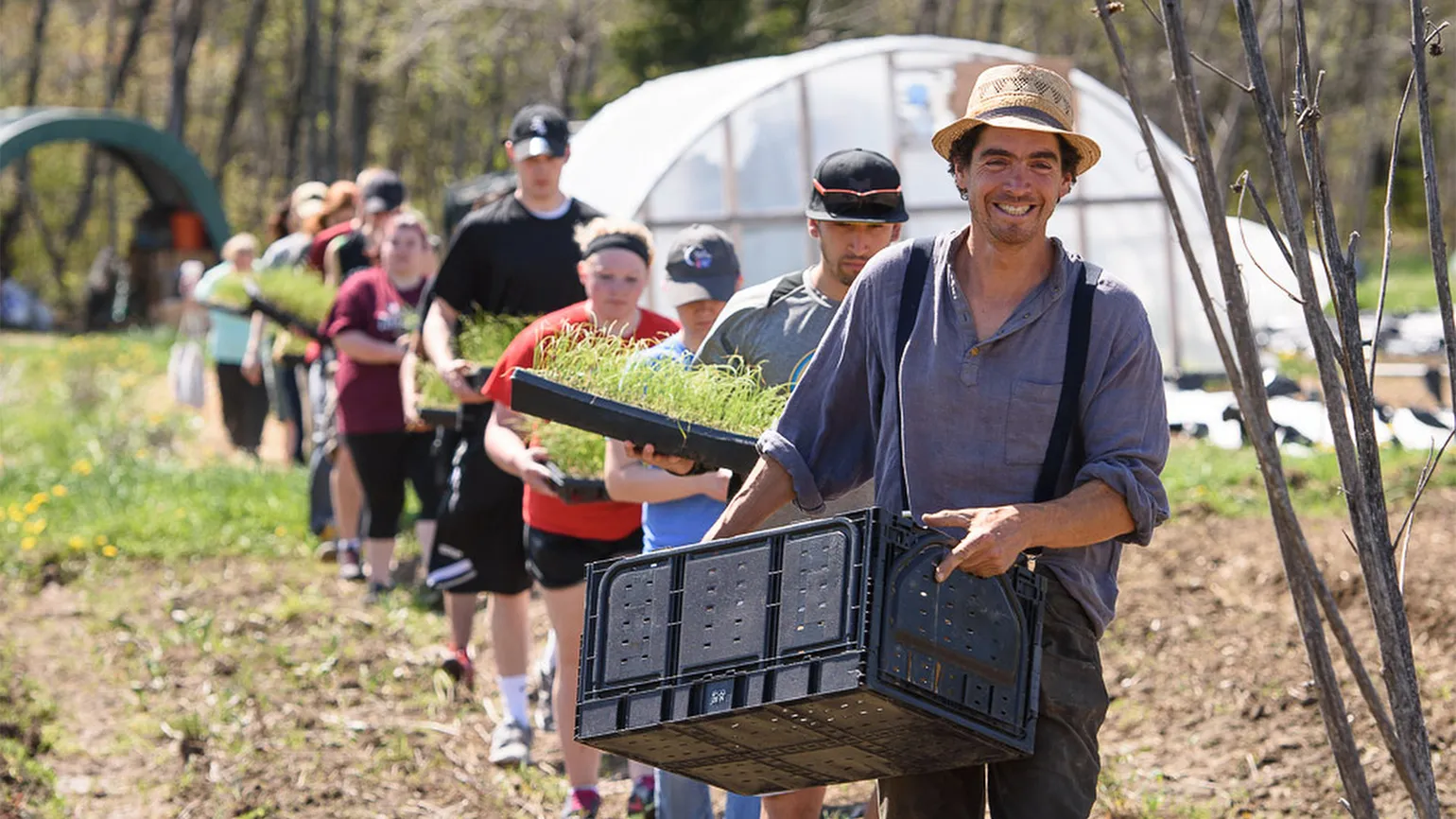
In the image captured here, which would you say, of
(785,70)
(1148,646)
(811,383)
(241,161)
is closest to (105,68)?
(241,161)

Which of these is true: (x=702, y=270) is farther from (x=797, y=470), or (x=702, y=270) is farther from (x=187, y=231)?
(x=187, y=231)

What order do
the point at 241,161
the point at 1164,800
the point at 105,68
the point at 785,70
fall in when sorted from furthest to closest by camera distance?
the point at 241,161
the point at 105,68
the point at 785,70
the point at 1164,800

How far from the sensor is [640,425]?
4.07m

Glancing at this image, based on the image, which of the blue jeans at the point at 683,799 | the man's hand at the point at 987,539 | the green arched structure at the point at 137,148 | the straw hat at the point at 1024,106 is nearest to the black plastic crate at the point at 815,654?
the man's hand at the point at 987,539

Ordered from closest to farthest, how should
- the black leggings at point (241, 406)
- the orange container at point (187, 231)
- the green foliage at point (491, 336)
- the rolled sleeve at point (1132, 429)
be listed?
the rolled sleeve at point (1132, 429)
the green foliage at point (491, 336)
the black leggings at point (241, 406)
the orange container at point (187, 231)

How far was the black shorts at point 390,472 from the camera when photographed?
8.63 m

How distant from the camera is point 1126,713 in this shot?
21.6ft

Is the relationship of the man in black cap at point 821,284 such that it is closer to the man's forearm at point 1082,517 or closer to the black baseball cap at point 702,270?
the black baseball cap at point 702,270

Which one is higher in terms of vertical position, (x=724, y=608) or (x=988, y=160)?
(x=988, y=160)

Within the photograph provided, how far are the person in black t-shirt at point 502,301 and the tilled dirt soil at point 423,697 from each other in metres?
0.55

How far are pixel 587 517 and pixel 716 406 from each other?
5.34 ft

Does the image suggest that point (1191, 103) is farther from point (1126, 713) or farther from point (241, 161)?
point (241, 161)

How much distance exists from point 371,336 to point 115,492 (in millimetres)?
4025

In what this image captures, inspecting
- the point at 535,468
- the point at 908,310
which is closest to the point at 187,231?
the point at 535,468
